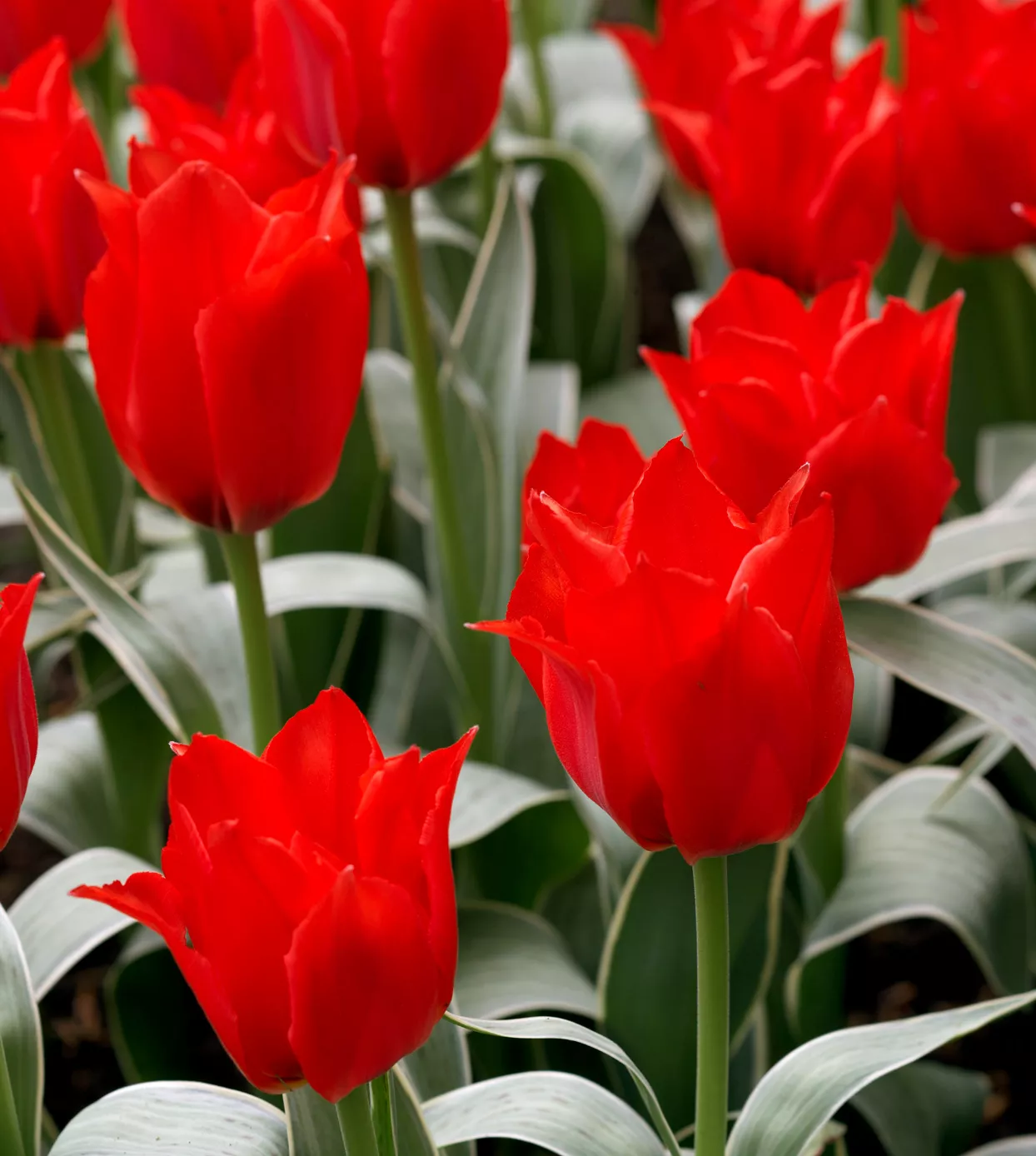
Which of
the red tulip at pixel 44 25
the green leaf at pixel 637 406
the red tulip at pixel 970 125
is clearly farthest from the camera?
the green leaf at pixel 637 406

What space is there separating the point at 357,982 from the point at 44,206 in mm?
431

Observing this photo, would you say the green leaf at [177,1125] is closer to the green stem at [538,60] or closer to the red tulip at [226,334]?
the red tulip at [226,334]

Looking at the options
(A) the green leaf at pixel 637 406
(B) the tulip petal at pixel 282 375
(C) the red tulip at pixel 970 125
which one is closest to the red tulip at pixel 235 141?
(B) the tulip petal at pixel 282 375

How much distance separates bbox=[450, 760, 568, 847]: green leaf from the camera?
0.68 metres

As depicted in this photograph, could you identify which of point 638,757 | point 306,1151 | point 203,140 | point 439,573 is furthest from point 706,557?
point 439,573

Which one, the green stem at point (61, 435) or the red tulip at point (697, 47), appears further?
the red tulip at point (697, 47)

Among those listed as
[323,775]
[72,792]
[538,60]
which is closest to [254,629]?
[323,775]

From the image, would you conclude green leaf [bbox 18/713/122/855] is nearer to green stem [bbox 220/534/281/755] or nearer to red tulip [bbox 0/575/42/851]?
green stem [bbox 220/534/281/755]

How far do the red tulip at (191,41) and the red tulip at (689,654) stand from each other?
1.92 feet

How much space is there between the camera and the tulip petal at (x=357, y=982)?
13.8 inches

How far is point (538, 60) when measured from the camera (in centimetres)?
129

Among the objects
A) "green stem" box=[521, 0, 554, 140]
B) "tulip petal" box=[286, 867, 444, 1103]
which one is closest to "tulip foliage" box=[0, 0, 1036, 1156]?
"tulip petal" box=[286, 867, 444, 1103]

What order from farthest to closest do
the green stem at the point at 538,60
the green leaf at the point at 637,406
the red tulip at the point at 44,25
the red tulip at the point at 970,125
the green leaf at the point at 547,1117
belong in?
the green stem at the point at 538,60, the green leaf at the point at 637,406, the red tulip at the point at 44,25, the red tulip at the point at 970,125, the green leaf at the point at 547,1117

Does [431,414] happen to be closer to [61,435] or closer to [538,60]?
[61,435]
